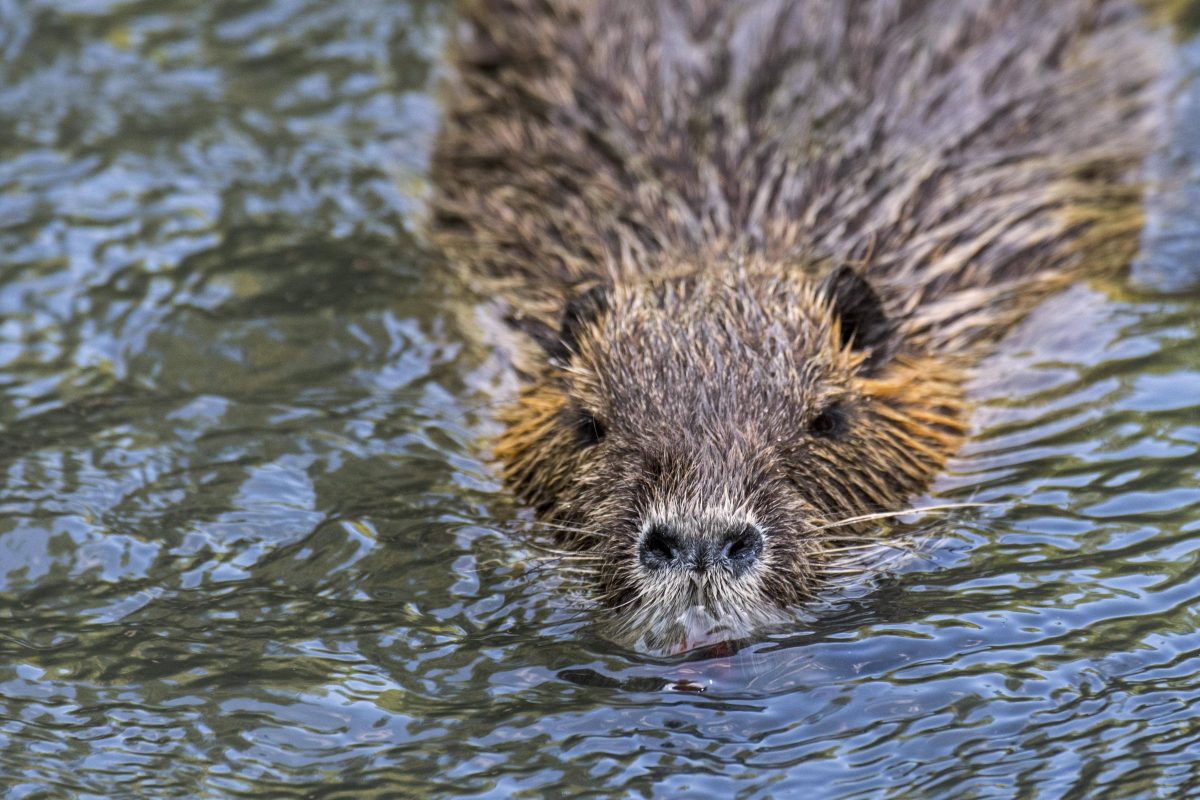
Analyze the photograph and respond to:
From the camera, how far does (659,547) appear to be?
4.32 m

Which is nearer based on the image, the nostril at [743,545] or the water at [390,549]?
the water at [390,549]

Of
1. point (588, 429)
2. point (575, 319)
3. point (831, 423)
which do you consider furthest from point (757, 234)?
point (588, 429)

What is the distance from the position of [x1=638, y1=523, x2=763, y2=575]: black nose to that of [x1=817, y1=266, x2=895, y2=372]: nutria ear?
1023 millimetres

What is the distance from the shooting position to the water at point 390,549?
4125mm

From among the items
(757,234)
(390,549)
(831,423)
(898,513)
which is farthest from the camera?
(757,234)

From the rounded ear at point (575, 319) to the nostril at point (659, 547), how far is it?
105 cm

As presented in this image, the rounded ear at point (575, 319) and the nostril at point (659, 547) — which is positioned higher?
the rounded ear at point (575, 319)

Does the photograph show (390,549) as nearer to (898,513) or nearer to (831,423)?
(831,423)

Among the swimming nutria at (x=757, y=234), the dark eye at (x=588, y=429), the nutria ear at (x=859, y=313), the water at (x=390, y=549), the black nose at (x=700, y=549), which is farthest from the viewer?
the nutria ear at (x=859, y=313)

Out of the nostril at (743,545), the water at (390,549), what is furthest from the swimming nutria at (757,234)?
the water at (390,549)

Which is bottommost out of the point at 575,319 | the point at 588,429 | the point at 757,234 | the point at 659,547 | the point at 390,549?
the point at 390,549

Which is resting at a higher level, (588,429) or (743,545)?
(588,429)

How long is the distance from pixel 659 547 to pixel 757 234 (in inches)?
67.9

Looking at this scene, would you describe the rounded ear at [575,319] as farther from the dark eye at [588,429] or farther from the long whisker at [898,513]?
the long whisker at [898,513]
